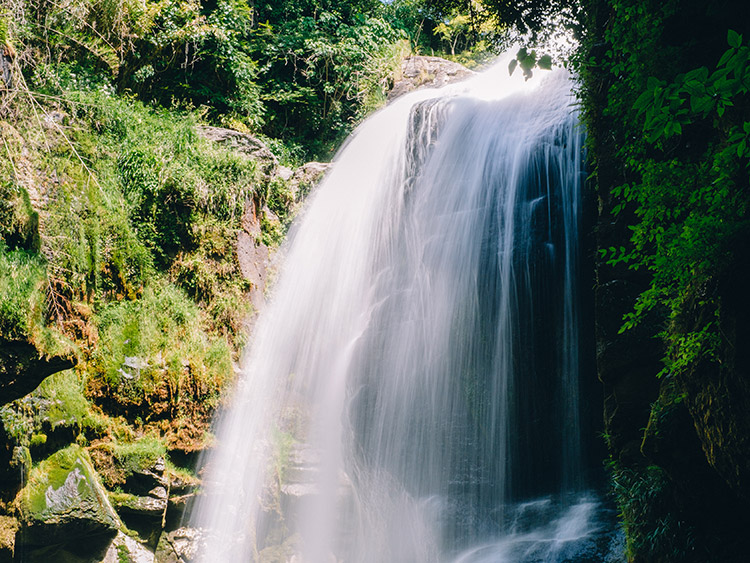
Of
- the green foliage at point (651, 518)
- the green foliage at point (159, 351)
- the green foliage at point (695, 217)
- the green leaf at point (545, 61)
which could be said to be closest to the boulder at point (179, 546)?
the green foliage at point (159, 351)

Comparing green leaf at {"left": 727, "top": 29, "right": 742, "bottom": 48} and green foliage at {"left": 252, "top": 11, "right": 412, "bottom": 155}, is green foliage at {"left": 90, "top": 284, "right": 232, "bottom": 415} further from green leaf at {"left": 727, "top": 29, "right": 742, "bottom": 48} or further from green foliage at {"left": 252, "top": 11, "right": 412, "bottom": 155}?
green foliage at {"left": 252, "top": 11, "right": 412, "bottom": 155}

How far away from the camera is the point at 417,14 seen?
1822cm

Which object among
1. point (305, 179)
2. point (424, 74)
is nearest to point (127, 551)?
point (305, 179)

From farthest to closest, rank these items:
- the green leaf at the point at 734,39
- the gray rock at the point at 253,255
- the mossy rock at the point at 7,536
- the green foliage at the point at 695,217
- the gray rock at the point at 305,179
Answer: the gray rock at the point at 305,179 → the gray rock at the point at 253,255 → the mossy rock at the point at 7,536 → the green foliage at the point at 695,217 → the green leaf at the point at 734,39

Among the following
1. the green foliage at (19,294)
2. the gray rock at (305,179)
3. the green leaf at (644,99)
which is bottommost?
the green foliage at (19,294)

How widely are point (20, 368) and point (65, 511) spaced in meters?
1.61

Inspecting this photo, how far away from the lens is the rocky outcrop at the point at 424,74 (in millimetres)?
14938

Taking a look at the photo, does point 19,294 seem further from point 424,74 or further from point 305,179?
point 424,74

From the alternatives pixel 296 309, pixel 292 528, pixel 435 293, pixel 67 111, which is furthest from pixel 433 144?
pixel 292 528

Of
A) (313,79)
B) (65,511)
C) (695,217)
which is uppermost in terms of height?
(313,79)

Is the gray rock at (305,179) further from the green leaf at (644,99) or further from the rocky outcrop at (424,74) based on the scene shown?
the green leaf at (644,99)

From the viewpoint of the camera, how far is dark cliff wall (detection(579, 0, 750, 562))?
2799 mm

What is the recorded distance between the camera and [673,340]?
3566mm

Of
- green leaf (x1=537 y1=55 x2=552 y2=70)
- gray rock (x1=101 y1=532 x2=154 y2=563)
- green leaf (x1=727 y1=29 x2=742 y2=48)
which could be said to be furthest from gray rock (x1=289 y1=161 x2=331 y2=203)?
green leaf (x1=727 y1=29 x2=742 y2=48)
